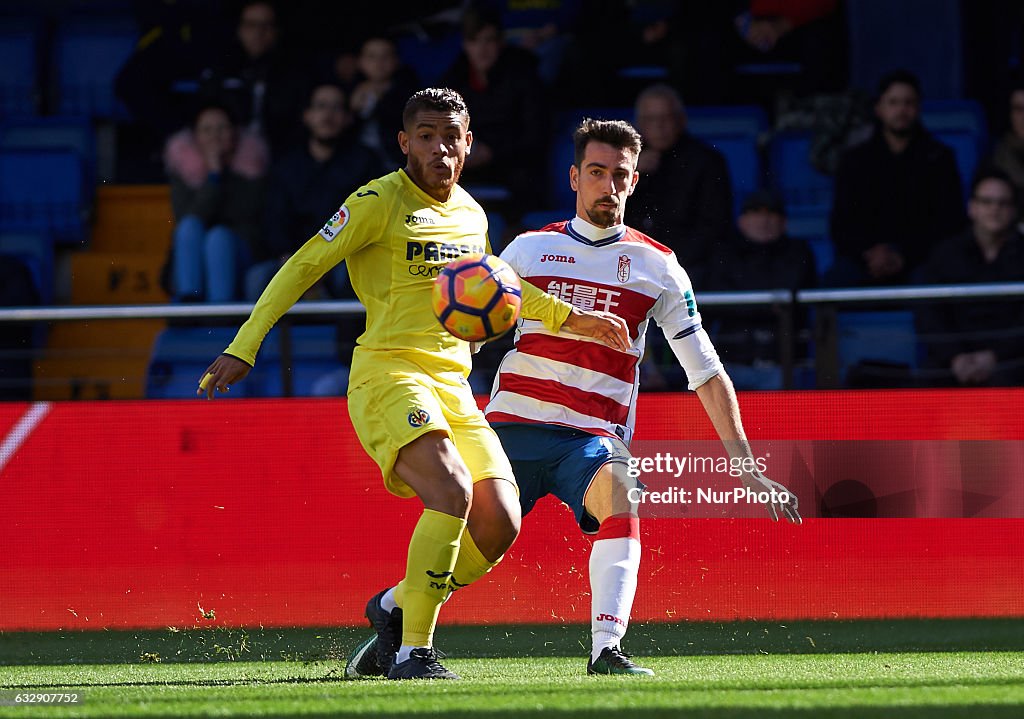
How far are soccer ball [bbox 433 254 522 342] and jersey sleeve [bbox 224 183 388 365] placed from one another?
325 mm

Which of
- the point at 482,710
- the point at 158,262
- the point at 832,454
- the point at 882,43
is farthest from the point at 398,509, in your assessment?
the point at 882,43

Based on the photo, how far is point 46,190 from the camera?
1066 centimetres

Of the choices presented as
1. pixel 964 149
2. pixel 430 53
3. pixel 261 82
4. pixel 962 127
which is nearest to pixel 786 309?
pixel 964 149

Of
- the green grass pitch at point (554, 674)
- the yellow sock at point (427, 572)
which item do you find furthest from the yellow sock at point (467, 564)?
the green grass pitch at point (554, 674)

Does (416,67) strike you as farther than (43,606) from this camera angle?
Yes

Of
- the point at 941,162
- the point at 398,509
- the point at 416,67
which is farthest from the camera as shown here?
the point at 416,67

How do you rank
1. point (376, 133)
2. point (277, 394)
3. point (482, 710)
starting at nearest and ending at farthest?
1. point (482, 710)
2. point (277, 394)
3. point (376, 133)

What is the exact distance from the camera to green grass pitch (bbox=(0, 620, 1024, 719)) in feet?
13.6

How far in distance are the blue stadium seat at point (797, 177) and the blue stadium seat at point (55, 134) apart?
467cm

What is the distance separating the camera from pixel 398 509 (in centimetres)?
705

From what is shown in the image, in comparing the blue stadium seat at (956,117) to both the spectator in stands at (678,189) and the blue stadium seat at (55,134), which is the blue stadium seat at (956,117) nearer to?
the spectator in stands at (678,189)

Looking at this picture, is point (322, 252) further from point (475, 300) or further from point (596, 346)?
point (596, 346)

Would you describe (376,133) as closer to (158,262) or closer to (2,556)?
(158,262)

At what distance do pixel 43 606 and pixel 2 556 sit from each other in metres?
0.29
